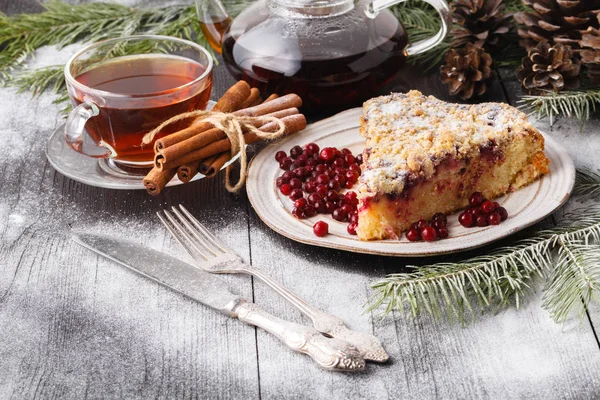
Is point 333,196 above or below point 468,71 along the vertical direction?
above

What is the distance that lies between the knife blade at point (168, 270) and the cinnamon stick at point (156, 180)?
173mm

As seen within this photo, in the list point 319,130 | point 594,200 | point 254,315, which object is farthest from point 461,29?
point 254,315

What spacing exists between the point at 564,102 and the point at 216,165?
39.3 inches

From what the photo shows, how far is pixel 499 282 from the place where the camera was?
1549 mm

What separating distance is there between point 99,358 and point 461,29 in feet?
5.26

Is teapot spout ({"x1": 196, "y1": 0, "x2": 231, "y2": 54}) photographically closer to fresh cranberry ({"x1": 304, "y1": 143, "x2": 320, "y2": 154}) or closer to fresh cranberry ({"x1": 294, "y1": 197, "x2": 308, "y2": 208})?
fresh cranberry ({"x1": 304, "y1": 143, "x2": 320, "y2": 154})

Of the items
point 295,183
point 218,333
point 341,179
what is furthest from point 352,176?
point 218,333

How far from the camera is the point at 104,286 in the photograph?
1.60 metres

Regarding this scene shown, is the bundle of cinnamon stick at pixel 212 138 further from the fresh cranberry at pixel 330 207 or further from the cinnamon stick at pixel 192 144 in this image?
the fresh cranberry at pixel 330 207

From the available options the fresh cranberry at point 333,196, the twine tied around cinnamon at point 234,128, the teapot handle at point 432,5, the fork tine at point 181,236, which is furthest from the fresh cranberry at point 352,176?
the teapot handle at point 432,5

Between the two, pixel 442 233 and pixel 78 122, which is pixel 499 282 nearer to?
pixel 442 233

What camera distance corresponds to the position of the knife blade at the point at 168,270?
1.51 metres

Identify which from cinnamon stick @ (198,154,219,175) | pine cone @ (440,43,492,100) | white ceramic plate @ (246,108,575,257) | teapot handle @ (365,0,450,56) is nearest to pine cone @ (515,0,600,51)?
pine cone @ (440,43,492,100)

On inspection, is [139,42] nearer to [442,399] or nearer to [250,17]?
[250,17]
